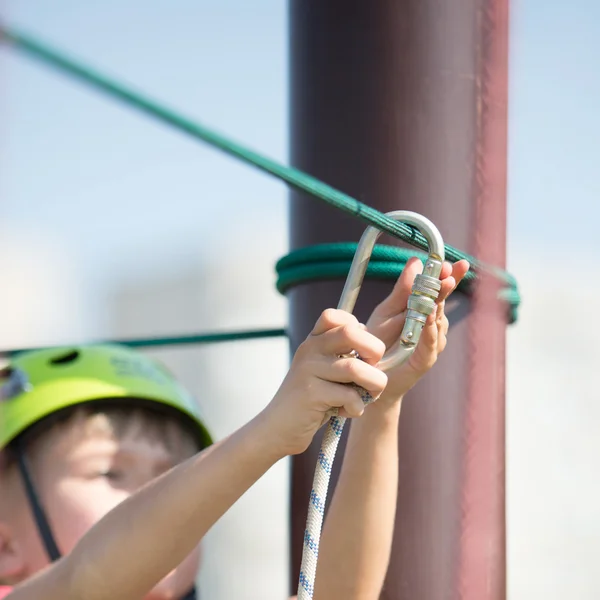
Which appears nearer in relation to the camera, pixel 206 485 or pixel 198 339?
pixel 206 485

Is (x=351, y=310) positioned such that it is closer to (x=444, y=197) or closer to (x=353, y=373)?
(x=353, y=373)

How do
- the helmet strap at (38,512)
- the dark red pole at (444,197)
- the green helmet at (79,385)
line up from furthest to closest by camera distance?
the green helmet at (79,385) → the helmet strap at (38,512) → the dark red pole at (444,197)

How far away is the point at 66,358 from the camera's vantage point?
1.85m

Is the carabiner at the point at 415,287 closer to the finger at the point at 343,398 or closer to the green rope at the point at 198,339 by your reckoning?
the finger at the point at 343,398

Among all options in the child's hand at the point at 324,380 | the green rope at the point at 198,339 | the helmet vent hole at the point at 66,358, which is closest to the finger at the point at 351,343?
the child's hand at the point at 324,380

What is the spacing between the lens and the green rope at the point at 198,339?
1.71 meters

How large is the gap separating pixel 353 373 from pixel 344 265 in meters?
0.36

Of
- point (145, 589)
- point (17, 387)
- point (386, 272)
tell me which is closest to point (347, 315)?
point (386, 272)

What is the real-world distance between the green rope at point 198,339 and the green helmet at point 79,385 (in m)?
0.03

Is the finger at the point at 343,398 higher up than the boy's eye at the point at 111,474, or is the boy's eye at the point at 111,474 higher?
the finger at the point at 343,398

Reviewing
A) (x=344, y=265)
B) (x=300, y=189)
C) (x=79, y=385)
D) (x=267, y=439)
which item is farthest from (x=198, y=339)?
(x=300, y=189)

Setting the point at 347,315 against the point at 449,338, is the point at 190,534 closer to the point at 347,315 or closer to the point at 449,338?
the point at 347,315

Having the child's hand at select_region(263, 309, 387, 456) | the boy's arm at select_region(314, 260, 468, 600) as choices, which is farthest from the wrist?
the boy's arm at select_region(314, 260, 468, 600)

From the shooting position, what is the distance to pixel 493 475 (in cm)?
133
